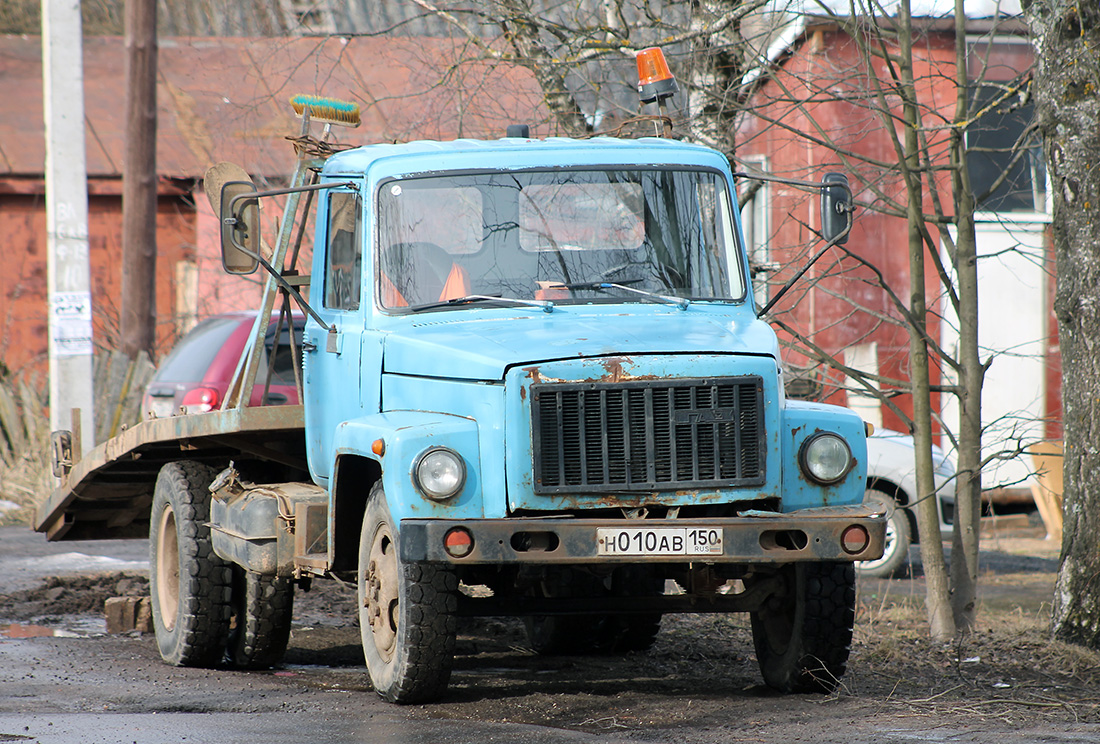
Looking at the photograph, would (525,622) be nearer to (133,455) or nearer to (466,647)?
(466,647)

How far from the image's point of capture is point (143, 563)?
11391 mm

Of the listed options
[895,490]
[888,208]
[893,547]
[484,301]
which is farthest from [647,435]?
[893,547]

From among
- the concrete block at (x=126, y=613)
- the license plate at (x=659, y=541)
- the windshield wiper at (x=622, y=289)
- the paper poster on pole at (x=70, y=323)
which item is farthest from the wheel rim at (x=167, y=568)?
the paper poster on pole at (x=70, y=323)

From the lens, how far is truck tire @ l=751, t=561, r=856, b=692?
240 inches

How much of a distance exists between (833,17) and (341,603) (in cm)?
484

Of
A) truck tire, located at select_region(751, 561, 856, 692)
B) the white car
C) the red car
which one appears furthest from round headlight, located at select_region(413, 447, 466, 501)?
the white car

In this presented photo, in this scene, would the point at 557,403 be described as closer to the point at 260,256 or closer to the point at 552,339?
the point at 552,339

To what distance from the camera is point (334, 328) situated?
22.4 feet

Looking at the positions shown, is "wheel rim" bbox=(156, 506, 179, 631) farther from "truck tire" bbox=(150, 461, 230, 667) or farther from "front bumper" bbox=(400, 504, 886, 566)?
"front bumper" bbox=(400, 504, 886, 566)

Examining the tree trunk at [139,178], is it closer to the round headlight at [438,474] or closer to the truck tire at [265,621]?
the truck tire at [265,621]

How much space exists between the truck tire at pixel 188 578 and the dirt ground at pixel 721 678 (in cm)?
28

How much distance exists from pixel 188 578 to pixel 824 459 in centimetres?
351

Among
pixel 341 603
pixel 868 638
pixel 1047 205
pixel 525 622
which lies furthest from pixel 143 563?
pixel 1047 205

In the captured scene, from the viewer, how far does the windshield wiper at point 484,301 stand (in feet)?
20.5
